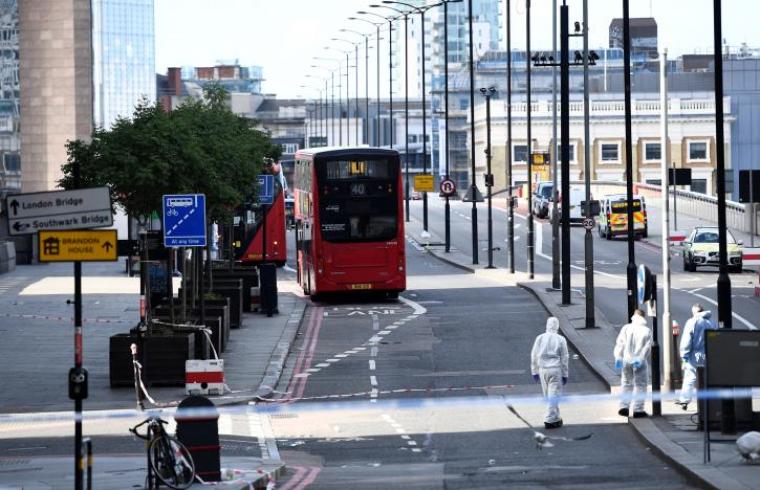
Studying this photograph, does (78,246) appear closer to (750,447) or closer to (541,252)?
(750,447)

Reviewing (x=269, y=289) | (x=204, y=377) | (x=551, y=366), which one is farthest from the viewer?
(x=269, y=289)

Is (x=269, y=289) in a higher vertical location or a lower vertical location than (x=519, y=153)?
lower

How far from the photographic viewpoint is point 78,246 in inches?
715

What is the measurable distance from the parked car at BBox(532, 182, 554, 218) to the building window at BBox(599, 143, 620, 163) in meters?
37.3

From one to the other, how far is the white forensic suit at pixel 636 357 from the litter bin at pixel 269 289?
2059 cm

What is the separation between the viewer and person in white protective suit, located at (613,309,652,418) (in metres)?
26.3

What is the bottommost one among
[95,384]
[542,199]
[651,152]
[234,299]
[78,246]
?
[95,384]

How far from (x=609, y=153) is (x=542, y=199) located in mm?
41515

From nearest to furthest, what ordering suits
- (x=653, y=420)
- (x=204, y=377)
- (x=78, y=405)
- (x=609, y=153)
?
(x=78, y=405), (x=653, y=420), (x=204, y=377), (x=609, y=153)

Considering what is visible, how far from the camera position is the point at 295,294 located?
55375mm

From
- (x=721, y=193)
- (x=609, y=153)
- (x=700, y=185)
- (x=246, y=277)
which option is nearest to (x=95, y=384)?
(x=721, y=193)

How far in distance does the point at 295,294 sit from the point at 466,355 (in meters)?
18.6

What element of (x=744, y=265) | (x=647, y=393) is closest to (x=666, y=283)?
(x=647, y=393)

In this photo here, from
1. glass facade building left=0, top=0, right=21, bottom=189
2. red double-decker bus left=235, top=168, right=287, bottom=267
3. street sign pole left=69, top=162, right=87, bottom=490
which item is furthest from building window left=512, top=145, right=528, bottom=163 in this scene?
street sign pole left=69, top=162, right=87, bottom=490
